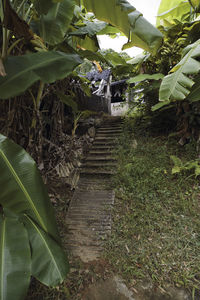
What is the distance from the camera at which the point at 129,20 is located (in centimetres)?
154

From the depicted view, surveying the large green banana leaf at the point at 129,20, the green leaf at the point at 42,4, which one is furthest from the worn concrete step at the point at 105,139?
the green leaf at the point at 42,4

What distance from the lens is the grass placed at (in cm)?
170

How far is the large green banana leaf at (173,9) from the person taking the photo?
302cm

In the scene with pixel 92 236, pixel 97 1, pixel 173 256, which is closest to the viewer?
pixel 97 1

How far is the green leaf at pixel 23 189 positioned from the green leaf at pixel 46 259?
10 centimetres

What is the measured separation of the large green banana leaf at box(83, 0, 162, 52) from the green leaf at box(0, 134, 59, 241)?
61.3 inches

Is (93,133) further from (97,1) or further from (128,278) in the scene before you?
(128,278)

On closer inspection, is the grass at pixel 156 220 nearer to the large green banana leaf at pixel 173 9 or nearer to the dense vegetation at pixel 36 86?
the dense vegetation at pixel 36 86

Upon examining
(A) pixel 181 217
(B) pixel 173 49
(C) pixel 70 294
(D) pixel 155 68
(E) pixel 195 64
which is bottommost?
(C) pixel 70 294

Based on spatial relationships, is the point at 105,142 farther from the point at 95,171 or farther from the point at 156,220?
the point at 156,220

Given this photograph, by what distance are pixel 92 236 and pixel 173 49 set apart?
3.79 metres

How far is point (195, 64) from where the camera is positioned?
1.74 m

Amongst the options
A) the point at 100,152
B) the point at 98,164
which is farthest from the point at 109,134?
the point at 98,164

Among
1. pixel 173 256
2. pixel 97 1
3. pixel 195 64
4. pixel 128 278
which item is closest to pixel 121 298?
pixel 128 278
